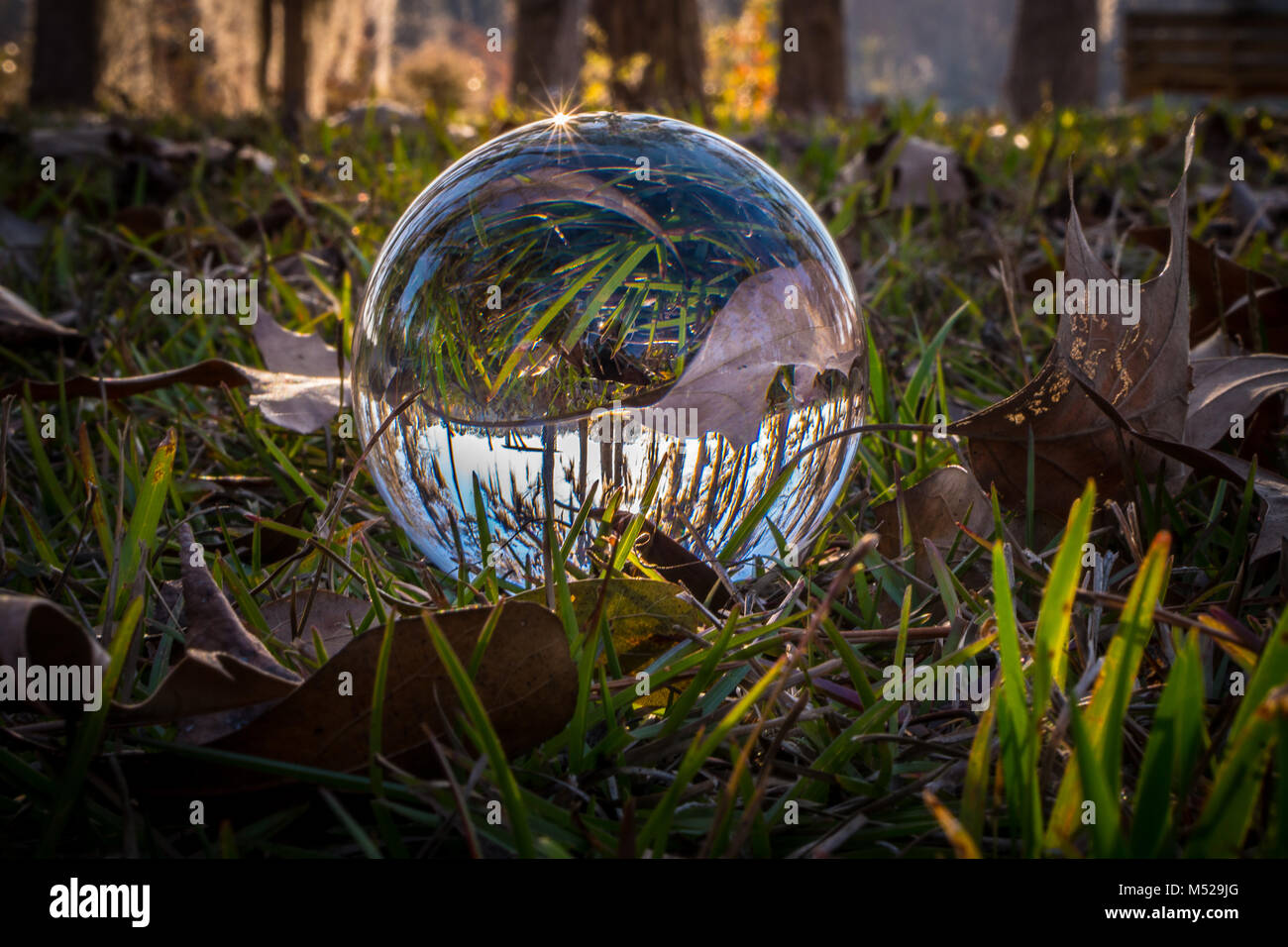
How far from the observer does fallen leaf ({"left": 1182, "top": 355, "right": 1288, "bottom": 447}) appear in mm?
1575

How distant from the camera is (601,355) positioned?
4.35ft

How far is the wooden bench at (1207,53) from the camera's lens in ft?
62.8

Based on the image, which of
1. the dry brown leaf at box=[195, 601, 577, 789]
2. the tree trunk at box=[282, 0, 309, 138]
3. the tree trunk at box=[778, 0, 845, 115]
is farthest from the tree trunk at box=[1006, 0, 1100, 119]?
the dry brown leaf at box=[195, 601, 577, 789]

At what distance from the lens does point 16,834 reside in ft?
3.39

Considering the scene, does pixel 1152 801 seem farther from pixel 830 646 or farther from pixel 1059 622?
pixel 830 646

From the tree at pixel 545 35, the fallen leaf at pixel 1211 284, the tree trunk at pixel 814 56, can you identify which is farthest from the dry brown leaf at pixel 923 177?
the tree trunk at pixel 814 56

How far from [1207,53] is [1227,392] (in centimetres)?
2407

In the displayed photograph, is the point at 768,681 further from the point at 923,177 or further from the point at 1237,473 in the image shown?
the point at 923,177

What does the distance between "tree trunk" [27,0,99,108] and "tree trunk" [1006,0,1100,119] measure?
41.1 feet

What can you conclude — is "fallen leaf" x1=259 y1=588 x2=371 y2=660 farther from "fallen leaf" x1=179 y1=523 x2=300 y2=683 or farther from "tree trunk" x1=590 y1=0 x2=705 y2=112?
"tree trunk" x1=590 y1=0 x2=705 y2=112

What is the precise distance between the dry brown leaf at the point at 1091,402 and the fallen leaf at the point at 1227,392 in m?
0.12

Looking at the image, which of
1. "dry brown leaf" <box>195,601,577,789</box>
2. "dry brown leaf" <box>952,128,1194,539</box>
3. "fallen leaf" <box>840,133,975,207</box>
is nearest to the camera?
"dry brown leaf" <box>195,601,577,789</box>

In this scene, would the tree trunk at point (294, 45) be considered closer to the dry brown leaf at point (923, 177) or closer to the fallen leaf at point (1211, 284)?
the dry brown leaf at point (923, 177)
